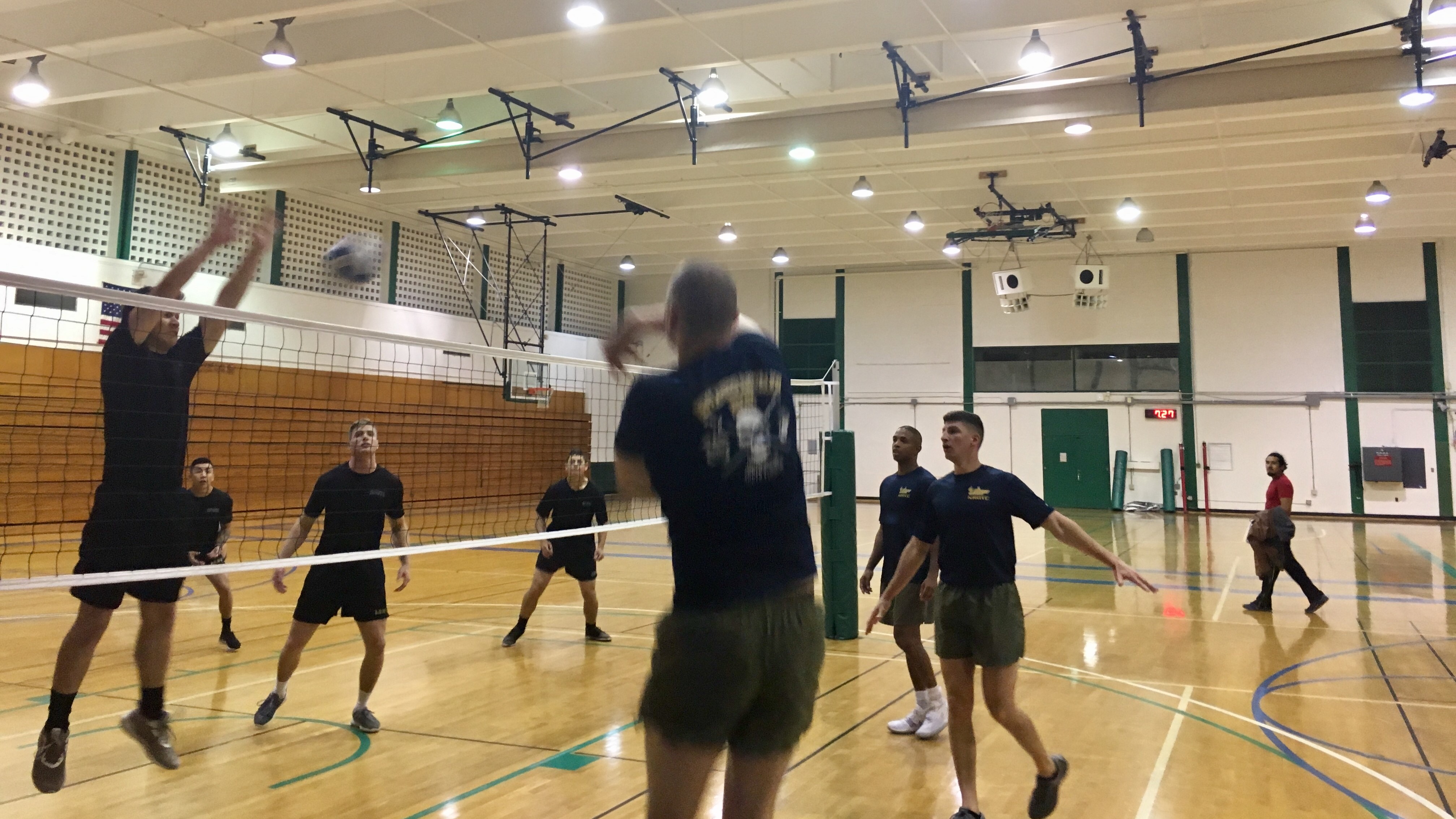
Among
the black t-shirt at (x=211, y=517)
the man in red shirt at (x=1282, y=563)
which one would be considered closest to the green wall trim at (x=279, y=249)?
the black t-shirt at (x=211, y=517)

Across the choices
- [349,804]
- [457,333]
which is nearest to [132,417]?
[349,804]

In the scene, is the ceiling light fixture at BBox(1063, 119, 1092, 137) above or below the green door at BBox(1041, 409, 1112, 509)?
above

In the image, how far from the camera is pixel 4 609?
9508mm

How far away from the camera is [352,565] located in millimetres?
5594

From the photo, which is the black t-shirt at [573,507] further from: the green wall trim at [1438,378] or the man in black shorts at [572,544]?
Answer: the green wall trim at [1438,378]

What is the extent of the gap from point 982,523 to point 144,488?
377 cm

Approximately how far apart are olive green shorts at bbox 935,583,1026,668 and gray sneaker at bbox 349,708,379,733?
3573mm

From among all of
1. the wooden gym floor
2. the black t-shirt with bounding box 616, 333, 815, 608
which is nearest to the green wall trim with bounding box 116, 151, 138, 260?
the wooden gym floor

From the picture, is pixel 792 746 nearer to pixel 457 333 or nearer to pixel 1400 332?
pixel 457 333

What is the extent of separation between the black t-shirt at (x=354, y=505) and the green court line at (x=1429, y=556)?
1420cm

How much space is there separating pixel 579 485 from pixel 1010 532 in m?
4.95

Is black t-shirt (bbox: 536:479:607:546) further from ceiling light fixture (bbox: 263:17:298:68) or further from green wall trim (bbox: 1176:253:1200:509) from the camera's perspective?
green wall trim (bbox: 1176:253:1200:509)

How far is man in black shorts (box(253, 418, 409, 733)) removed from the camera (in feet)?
18.4

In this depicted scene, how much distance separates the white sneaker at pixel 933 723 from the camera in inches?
219
